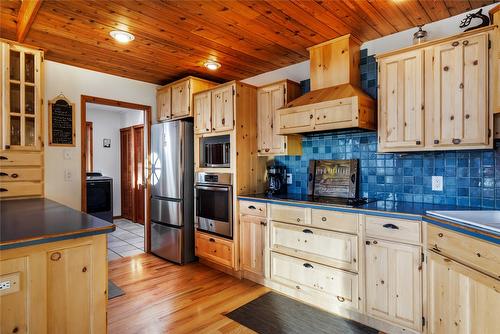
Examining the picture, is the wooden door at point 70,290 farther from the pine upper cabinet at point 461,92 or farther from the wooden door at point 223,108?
the pine upper cabinet at point 461,92

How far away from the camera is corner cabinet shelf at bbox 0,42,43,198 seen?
8.63ft

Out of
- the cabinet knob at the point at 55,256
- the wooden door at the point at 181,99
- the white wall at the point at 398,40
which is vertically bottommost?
the cabinet knob at the point at 55,256

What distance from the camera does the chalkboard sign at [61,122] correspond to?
3.28 metres

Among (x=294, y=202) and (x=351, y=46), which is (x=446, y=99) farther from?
(x=294, y=202)

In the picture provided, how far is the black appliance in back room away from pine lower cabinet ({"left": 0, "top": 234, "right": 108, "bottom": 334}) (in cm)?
399

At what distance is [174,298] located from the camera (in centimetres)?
269

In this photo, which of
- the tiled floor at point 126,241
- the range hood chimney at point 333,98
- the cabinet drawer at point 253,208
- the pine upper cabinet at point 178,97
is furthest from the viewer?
the tiled floor at point 126,241

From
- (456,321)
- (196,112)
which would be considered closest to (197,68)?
(196,112)

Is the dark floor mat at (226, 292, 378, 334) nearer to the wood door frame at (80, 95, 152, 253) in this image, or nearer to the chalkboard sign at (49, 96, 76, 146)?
the wood door frame at (80, 95, 152, 253)

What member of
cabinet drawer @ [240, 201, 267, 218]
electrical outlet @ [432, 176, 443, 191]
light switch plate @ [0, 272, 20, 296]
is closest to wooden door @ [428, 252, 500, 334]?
electrical outlet @ [432, 176, 443, 191]

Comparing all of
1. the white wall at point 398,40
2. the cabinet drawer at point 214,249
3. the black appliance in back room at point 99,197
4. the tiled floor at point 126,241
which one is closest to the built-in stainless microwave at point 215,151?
the cabinet drawer at point 214,249

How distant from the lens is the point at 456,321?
170 centimetres

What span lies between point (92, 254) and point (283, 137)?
2132mm

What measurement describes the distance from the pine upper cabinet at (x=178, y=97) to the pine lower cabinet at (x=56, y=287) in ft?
8.08
